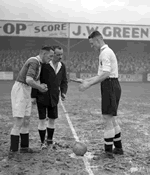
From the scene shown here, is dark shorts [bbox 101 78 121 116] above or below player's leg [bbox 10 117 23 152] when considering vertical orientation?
above

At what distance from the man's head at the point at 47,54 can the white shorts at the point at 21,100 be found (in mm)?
598

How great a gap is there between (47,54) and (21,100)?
3.11ft

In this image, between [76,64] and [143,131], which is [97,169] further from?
[76,64]

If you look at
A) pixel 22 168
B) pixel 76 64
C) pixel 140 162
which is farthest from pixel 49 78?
pixel 76 64

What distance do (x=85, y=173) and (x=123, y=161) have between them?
35.1 inches

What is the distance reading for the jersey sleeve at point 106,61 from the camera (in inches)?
189

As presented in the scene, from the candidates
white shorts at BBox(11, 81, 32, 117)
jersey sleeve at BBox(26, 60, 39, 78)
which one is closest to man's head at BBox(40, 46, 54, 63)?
jersey sleeve at BBox(26, 60, 39, 78)

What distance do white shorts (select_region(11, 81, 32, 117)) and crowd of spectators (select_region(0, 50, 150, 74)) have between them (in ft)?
97.7

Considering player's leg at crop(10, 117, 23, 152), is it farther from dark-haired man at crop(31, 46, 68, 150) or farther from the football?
the football

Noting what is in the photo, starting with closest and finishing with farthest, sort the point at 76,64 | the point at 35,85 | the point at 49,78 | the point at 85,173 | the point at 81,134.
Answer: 1. the point at 85,173
2. the point at 35,85
3. the point at 49,78
4. the point at 81,134
5. the point at 76,64

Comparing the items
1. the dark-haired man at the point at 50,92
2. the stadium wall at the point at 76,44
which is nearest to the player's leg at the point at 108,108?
the dark-haired man at the point at 50,92

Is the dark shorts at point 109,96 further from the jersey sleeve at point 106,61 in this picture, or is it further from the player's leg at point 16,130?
the player's leg at point 16,130

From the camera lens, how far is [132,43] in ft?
119

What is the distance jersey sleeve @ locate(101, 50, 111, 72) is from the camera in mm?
4809
